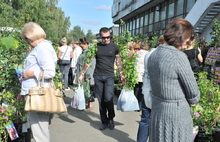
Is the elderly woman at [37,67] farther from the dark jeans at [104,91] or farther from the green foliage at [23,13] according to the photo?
the green foliage at [23,13]

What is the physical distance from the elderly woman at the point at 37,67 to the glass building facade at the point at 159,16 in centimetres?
1573

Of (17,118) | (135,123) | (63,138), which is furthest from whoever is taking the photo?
(135,123)

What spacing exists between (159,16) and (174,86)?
20.8 m

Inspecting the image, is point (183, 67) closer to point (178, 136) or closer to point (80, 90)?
point (178, 136)

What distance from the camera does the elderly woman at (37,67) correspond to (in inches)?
98.0

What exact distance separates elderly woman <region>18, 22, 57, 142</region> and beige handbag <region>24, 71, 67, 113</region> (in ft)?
0.33

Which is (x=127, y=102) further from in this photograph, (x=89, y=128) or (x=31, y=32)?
(x=31, y=32)

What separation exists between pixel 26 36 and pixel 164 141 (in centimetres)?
196

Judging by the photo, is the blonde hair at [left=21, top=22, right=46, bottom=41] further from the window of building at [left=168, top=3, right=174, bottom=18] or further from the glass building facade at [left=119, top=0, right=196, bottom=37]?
the window of building at [left=168, top=3, right=174, bottom=18]

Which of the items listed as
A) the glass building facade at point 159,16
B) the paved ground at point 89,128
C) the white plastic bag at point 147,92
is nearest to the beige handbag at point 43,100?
the white plastic bag at point 147,92

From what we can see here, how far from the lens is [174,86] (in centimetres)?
185

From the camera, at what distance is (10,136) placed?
3066 millimetres

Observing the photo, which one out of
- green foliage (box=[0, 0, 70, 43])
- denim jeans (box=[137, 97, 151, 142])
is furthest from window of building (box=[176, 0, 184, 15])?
denim jeans (box=[137, 97, 151, 142])

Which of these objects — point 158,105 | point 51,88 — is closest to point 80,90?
point 51,88
